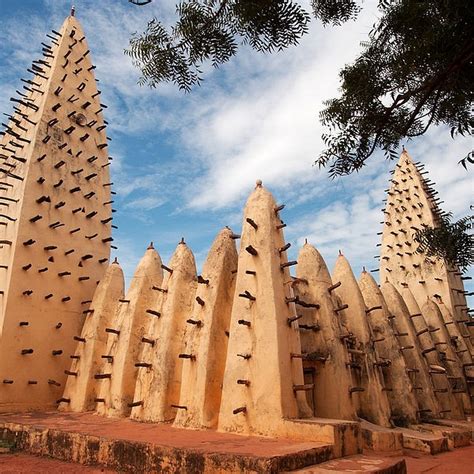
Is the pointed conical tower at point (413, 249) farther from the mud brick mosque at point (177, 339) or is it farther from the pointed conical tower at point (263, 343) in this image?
the pointed conical tower at point (263, 343)

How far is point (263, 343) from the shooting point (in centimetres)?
962

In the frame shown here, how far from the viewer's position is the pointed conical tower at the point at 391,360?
46.8ft

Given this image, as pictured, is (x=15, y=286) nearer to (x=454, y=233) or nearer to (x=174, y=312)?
(x=174, y=312)

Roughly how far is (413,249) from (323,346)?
16.2 metres

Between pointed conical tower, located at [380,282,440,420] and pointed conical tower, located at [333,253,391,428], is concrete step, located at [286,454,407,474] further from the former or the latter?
pointed conical tower, located at [380,282,440,420]

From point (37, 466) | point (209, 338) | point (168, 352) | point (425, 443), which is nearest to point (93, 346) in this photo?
point (168, 352)

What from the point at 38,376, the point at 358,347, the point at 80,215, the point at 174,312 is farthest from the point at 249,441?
the point at 80,215

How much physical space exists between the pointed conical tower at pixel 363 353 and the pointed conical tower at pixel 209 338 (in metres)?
3.31

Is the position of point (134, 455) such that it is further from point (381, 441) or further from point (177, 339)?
point (381, 441)

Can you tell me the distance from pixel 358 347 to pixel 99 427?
8.01m

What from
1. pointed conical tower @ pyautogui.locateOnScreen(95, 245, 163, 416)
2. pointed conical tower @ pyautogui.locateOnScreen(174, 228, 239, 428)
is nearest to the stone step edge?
pointed conical tower @ pyautogui.locateOnScreen(174, 228, 239, 428)

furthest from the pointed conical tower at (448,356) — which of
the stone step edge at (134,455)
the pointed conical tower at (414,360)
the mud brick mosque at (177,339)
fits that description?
the stone step edge at (134,455)

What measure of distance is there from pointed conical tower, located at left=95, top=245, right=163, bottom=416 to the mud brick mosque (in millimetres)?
47

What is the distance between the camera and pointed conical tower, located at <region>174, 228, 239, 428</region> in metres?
10.5
